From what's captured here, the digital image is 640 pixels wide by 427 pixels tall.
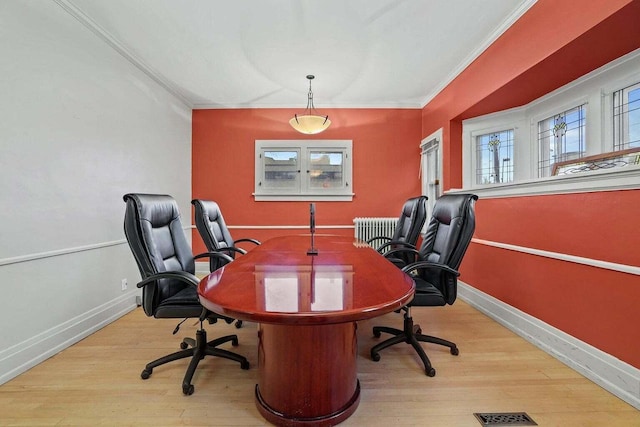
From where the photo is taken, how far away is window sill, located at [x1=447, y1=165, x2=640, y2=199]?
1.51m

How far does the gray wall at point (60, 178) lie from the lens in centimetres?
172

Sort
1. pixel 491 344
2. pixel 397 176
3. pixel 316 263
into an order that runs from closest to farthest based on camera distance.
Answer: pixel 316 263 → pixel 491 344 → pixel 397 176

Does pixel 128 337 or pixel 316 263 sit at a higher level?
pixel 316 263

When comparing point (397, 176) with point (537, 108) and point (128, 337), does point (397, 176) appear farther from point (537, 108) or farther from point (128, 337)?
point (128, 337)

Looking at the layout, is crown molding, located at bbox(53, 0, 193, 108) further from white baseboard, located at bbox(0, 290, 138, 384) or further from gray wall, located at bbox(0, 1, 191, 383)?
white baseboard, located at bbox(0, 290, 138, 384)

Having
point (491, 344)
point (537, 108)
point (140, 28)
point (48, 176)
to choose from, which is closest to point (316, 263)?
point (491, 344)

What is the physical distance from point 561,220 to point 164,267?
9.01ft

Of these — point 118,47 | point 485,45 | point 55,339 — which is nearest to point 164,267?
point 55,339

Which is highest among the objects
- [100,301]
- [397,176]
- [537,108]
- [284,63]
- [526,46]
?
[284,63]

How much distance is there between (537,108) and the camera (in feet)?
9.20

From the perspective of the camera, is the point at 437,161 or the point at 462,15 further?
the point at 437,161

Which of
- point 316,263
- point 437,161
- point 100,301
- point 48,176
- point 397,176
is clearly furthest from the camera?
point 397,176

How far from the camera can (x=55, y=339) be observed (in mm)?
1966

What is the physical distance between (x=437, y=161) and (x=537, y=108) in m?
1.17
